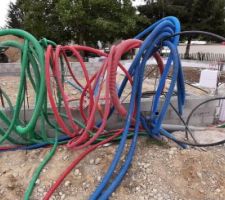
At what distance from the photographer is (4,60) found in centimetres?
987

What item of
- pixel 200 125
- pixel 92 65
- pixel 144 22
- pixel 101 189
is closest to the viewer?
pixel 101 189

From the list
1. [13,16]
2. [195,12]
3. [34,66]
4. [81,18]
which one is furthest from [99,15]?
[13,16]

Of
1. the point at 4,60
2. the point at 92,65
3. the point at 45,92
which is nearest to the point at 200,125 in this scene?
the point at 45,92

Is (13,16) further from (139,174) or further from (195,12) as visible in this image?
(139,174)

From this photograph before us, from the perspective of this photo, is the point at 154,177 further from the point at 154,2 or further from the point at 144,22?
the point at 154,2

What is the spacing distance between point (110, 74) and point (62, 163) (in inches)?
37.8

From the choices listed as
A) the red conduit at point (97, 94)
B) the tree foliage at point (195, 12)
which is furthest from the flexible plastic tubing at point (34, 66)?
the tree foliage at point (195, 12)

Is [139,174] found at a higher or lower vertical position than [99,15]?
lower

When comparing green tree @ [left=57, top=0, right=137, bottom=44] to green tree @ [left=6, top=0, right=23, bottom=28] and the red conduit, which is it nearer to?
the red conduit

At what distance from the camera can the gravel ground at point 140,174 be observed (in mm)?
1989

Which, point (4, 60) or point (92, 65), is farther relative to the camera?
point (4, 60)

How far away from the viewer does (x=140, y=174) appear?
2.14 metres

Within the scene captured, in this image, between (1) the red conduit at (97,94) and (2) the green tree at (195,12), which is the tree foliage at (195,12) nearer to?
(2) the green tree at (195,12)

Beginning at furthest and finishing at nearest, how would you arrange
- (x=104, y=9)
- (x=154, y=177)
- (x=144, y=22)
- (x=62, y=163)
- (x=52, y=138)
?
(x=144, y=22), (x=104, y=9), (x=52, y=138), (x=62, y=163), (x=154, y=177)
